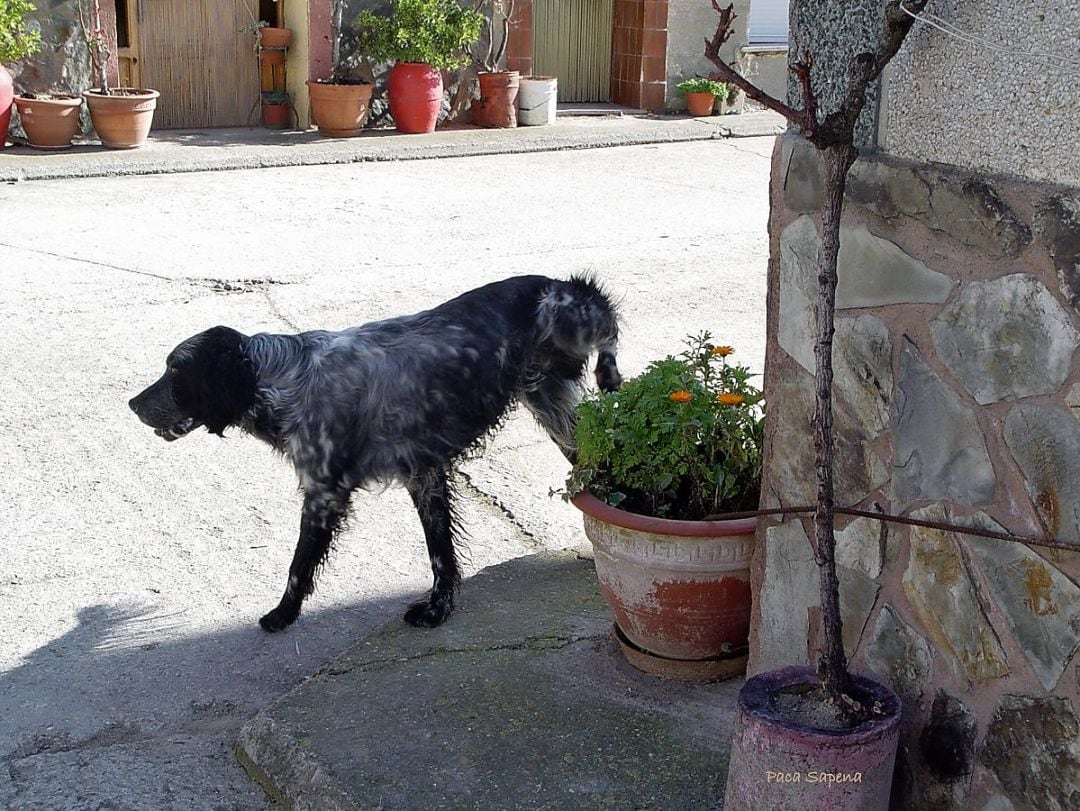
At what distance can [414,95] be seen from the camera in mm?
13172

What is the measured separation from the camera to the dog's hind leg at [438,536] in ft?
13.5

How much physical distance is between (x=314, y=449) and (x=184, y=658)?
0.74 meters

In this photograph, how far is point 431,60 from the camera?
12914 millimetres

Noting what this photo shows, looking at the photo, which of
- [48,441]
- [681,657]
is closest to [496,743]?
[681,657]

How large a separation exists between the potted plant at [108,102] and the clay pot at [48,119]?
0.69ft

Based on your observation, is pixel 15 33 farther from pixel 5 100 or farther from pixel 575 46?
pixel 575 46

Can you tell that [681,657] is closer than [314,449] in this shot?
Yes

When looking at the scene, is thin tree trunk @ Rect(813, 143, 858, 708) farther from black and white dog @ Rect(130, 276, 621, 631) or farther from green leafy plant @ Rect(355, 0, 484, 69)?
green leafy plant @ Rect(355, 0, 484, 69)

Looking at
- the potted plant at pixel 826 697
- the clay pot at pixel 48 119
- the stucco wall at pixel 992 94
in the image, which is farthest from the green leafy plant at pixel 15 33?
the stucco wall at pixel 992 94

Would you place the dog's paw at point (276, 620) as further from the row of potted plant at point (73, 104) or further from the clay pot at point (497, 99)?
the clay pot at point (497, 99)

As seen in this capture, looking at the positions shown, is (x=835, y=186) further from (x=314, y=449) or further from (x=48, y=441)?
(x=48, y=441)

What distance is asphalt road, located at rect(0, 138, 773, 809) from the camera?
12.4ft

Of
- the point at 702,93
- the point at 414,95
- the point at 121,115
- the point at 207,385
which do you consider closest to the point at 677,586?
the point at 207,385

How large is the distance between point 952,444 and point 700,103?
12985 millimetres
